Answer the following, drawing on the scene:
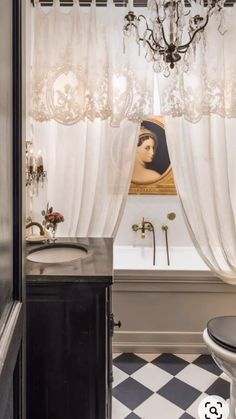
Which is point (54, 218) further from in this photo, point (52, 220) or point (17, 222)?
point (17, 222)

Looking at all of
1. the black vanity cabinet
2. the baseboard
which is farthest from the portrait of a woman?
the black vanity cabinet

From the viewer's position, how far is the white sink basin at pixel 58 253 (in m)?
1.89

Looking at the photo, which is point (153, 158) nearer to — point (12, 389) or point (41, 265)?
point (41, 265)

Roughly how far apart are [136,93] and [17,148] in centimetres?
161

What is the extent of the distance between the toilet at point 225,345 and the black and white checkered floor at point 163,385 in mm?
307

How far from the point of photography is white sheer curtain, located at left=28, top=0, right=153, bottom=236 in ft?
7.17

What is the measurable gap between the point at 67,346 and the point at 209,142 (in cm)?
157

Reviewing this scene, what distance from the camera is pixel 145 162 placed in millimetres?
3383

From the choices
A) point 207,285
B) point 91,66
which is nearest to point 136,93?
point 91,66

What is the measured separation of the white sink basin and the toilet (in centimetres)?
80

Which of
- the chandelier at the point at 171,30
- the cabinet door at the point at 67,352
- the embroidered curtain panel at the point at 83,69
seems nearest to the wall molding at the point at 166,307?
the cabinet door at the point at 67,352

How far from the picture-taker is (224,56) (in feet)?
7.12

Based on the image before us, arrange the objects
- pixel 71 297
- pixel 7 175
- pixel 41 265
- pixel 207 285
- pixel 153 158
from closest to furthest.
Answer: pixel 7 175 → pixel 71 297 → pixel 41 265 → pixel 207 285 → pixel 153 158

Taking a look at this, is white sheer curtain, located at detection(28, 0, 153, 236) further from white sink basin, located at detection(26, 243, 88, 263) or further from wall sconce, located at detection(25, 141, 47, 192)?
white sink basin, located at detection(26, 243, 88, 263)
